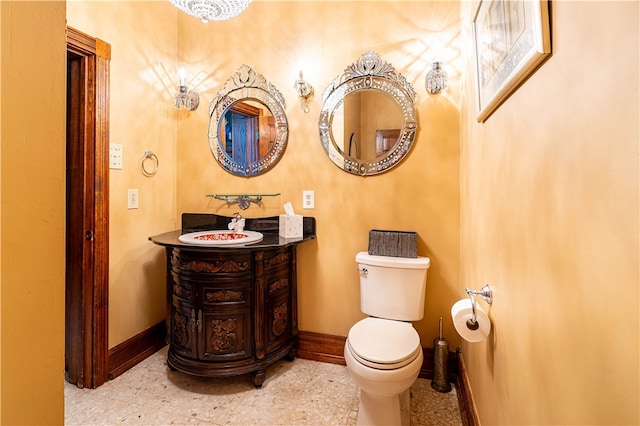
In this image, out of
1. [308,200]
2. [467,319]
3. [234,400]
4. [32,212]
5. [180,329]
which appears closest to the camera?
[32,212]

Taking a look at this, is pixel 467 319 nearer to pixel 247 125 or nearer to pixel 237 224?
pixel 237 224

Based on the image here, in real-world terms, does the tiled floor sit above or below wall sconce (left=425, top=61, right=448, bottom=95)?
below

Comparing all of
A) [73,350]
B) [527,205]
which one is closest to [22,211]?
[527,205]

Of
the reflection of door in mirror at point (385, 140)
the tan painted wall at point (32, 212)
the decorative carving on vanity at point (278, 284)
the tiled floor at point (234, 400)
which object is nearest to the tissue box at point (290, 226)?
the decorative carving on vanity at point (278, 284)

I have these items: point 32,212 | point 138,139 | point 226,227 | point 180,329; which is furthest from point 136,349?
point 32,212

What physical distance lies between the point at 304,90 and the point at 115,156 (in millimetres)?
1290

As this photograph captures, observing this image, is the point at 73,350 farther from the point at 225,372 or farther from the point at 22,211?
the point at 22,211

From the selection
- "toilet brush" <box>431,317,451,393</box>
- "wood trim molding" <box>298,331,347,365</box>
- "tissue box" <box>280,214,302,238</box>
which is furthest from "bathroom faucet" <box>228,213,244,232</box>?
"toilet brush" <box>431,317,451,393</box>

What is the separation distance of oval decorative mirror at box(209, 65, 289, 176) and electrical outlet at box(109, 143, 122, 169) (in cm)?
63

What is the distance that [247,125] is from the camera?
7.92 ft

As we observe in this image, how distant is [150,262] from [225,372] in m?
1.03

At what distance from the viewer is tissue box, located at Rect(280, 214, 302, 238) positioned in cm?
211

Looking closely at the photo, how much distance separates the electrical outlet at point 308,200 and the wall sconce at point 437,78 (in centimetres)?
103

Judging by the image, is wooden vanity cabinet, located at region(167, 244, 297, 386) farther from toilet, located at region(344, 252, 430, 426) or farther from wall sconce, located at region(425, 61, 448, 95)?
wall sconce, located at region(425, 61, 448, 95)
